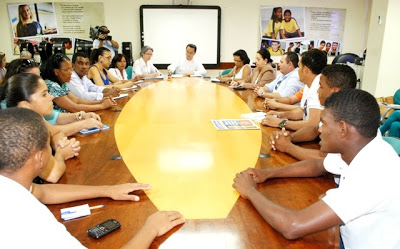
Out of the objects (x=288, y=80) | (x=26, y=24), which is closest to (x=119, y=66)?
(x=26, y=24)

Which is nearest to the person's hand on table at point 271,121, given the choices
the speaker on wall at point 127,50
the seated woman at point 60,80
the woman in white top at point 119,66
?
the seated woman at point 60,80

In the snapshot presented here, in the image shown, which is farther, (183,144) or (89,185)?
(183,144)

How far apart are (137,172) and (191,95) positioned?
2.28m

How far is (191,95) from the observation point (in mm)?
3854

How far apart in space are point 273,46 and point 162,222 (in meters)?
7.04

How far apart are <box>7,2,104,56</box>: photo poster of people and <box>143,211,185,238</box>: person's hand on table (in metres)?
6.48

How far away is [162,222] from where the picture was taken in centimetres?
116

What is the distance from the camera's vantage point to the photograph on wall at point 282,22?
24.1ft

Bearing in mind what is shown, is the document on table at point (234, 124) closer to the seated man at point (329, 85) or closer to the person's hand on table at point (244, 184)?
the seated man at point (329, 85)

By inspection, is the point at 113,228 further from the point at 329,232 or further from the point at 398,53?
the point at 398,53

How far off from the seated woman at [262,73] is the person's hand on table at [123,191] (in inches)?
128

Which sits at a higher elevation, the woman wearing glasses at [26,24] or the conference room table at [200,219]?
the woman wearing glasses at [26,24]

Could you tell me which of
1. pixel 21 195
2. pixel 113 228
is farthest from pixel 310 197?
pixel 21 195

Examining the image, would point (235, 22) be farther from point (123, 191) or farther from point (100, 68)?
point (123, 191)
